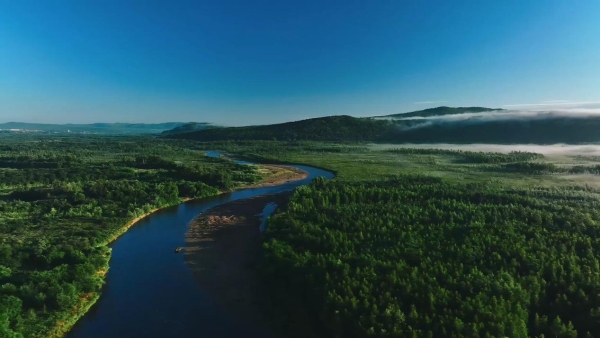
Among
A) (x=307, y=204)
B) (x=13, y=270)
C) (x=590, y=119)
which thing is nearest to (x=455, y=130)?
(x=590, y=119)

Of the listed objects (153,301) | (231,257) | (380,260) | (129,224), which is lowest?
(153,301)

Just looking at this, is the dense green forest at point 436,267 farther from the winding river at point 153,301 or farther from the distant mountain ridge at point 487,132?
the distant mountain ridge at point 487,132

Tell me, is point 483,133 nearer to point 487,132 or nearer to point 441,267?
point 487,132

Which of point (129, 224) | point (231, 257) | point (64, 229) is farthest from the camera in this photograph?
point (129, 224)

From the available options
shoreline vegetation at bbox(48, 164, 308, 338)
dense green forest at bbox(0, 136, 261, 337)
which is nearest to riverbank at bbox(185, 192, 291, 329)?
shoreline vegetation at bbox(48, 164, 308, 338)

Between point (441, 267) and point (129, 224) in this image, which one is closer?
point (441, 267)

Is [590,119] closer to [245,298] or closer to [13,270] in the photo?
[245,298]

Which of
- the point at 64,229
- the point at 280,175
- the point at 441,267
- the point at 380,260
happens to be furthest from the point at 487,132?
the point at 64,229
